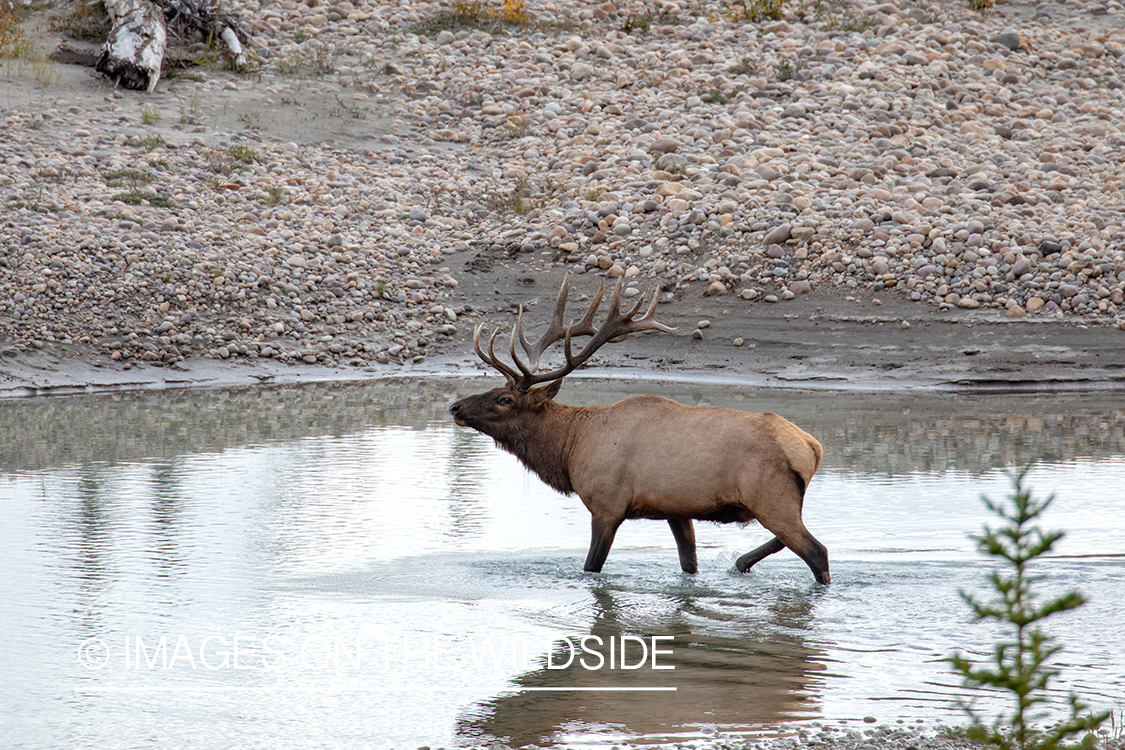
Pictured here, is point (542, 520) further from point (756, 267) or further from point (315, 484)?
point (756, 267)

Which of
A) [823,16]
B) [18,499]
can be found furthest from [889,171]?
[18,499]

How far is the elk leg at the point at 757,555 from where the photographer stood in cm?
752

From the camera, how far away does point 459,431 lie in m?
12.5

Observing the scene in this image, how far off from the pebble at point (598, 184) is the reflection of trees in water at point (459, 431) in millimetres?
1608

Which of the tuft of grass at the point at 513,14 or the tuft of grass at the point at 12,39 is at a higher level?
the tuft of grass at the point at 513,14

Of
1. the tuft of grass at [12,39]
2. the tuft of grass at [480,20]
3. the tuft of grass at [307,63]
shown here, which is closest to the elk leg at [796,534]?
the tuft of grass at [307,63]

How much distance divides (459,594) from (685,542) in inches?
54.1

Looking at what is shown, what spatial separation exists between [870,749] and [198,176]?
1565 cm

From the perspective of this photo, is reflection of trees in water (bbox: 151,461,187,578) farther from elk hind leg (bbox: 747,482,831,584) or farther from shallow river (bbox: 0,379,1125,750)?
elk hind leg (bbox: 747,482,831,584)

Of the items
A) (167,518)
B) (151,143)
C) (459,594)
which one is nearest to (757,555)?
(459,594)

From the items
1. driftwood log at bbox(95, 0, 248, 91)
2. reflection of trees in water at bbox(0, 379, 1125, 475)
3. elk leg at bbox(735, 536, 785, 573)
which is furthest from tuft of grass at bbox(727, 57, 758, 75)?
elk leg at bbox(735, 536, 785, 573)

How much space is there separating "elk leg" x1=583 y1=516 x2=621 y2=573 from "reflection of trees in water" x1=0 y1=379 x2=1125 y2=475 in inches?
145

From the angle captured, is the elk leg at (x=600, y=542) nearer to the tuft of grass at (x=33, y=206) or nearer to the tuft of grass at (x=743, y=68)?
the tuft of grass at (x=33, y=206)

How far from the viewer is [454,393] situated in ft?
47.3
